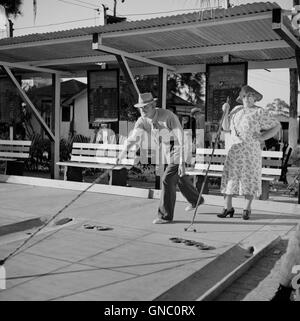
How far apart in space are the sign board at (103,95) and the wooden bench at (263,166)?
8.92 ft

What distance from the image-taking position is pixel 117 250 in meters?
4.66

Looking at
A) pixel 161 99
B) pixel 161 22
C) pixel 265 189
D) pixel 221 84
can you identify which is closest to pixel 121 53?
pixel 161 99

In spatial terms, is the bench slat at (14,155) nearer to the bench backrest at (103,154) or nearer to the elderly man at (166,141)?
the bench backrest at (103,154)

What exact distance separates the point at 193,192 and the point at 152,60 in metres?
3.99

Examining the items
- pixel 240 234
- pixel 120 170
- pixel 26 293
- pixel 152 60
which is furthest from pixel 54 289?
pixel 152 60

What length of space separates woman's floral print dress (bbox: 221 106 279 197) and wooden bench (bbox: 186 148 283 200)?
1.20m

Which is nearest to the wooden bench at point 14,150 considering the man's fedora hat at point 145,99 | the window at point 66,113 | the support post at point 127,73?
the support post at point 127,73

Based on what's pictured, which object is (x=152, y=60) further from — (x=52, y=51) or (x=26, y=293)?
(x=26, y=293)

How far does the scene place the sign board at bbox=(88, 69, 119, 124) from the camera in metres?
10.6

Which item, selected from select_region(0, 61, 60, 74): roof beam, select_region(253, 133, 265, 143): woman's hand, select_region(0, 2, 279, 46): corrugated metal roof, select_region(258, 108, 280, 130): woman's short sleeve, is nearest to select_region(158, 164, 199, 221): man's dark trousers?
select_region(253, 133, 265, 143): woman's hand

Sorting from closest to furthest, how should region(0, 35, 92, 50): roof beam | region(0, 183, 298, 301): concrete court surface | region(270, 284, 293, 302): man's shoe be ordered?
region(270, 284, 293, 302): man's shoe → region(0, 183, 298, 301): concrete court surface → region(0, 35, 92, 50): roof beam

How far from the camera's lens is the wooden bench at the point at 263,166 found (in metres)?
7.71

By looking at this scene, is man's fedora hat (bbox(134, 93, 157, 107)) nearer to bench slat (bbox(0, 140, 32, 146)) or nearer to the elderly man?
the elderly man

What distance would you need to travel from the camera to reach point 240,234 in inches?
221
